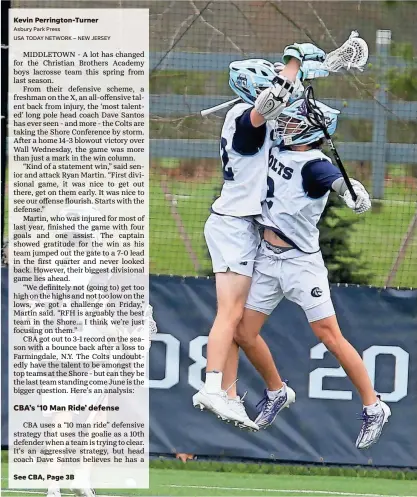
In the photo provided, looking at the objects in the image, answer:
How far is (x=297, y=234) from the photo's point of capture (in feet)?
15.3

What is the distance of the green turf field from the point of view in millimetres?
6512

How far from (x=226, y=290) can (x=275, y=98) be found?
72cm

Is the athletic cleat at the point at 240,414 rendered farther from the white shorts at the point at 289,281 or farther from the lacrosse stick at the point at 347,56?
the lacrosse stick at the point at 347,56

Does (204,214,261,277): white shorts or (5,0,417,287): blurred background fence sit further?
(5,0,417,287): blurred background fence

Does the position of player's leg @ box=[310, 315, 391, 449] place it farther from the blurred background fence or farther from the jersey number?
the blurred background fence

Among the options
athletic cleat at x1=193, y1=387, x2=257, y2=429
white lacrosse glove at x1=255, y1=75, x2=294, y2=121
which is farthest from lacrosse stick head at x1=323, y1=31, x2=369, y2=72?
athletic cleat at x1=193, y1=387, x2=257, y2=429

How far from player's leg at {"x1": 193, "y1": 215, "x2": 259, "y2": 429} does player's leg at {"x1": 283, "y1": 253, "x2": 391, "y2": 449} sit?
16 cm

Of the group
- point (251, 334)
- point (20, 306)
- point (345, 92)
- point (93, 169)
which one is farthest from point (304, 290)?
point (345, 92)

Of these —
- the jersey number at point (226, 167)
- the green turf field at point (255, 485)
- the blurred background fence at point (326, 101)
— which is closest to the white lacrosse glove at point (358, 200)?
the jersey number at point (226, 167)

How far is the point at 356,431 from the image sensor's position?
695 cm

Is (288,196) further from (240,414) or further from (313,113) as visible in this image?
(240,414)

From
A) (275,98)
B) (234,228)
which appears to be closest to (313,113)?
(275,98)

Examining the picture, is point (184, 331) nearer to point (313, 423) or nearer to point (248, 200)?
point (313, 423)

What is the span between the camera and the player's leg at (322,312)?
4.69 metres
